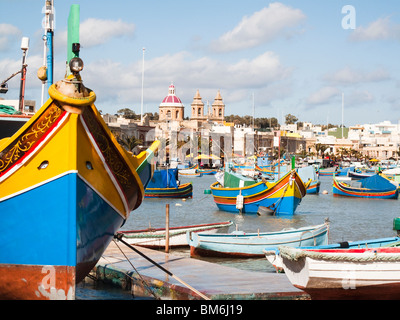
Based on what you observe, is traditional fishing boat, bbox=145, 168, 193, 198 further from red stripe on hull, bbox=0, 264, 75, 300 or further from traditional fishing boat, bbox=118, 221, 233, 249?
red stripe on hull, bbox=0, 264, 75, 300

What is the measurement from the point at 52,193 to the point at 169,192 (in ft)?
123

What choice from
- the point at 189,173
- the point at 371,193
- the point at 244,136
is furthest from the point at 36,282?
the point at 244,136

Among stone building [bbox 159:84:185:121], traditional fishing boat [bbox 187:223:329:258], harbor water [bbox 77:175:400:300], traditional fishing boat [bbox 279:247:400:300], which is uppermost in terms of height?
stone building [bbox 159:84:185:121]

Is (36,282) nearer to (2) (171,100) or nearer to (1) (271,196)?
(1) (271,196)

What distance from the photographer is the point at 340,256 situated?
11.5 m

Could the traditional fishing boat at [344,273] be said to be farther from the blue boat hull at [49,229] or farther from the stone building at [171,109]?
the stone building at [171,109]

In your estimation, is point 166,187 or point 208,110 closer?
point 166,187

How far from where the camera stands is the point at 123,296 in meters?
14.0

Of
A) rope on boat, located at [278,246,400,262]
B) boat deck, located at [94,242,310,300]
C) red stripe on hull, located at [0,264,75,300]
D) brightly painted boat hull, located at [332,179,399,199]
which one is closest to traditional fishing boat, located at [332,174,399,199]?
brightly painted boat hull, located at [332,179,399,199]

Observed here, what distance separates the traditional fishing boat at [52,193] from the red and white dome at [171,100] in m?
158

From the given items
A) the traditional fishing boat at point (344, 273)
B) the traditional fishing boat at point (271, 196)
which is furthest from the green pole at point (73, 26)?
the traditional fishing boat at point (271, 196)

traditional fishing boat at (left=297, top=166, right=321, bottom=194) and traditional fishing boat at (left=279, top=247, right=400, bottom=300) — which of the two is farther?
traditional fishing boat at (left=297, top=166, right=321, bottom=194)

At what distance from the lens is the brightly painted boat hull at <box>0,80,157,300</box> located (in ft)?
33.6

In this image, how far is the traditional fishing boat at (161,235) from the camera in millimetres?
20422
